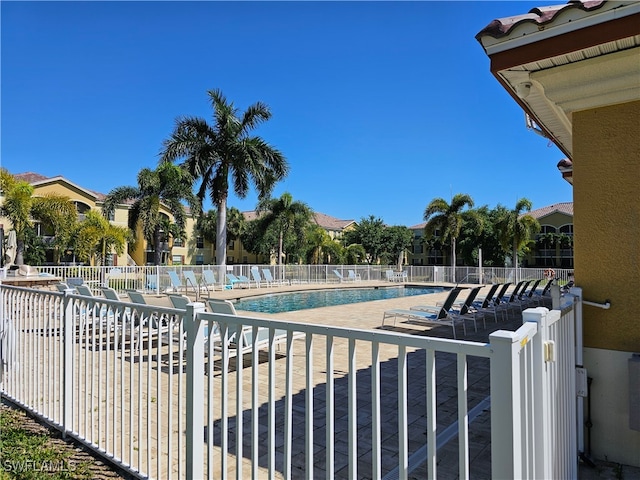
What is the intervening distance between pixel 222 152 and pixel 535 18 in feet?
74.8

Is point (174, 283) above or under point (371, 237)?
under

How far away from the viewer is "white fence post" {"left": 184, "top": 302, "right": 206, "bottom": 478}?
2.46 meters

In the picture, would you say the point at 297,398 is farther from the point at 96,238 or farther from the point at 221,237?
the point at 96,238

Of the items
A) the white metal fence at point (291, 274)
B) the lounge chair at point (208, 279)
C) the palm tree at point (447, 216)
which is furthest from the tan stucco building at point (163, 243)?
the lounge chair at point (208, 279)

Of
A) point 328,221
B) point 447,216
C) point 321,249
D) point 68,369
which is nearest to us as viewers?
point 68,369

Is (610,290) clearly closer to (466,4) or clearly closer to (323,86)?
(466,4)

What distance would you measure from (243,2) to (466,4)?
4808mm

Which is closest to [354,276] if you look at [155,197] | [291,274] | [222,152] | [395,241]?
[291,274]

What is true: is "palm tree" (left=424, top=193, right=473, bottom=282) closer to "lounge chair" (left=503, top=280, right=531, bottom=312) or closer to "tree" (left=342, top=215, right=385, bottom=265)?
"tree" (left=342, top=215, right=385, bottom=265)

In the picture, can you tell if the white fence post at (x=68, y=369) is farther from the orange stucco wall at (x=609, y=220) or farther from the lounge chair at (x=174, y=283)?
the lounge chair at (x=174, y=283)

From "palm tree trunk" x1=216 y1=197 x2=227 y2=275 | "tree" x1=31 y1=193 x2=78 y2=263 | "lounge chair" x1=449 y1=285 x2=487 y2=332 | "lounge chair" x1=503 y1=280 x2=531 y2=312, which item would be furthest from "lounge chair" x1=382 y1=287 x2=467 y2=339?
"tree" x1=31 y1=193 x2=78 y2=263

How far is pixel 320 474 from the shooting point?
285cm

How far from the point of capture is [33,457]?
316 centimetres

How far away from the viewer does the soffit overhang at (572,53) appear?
8.14ft
